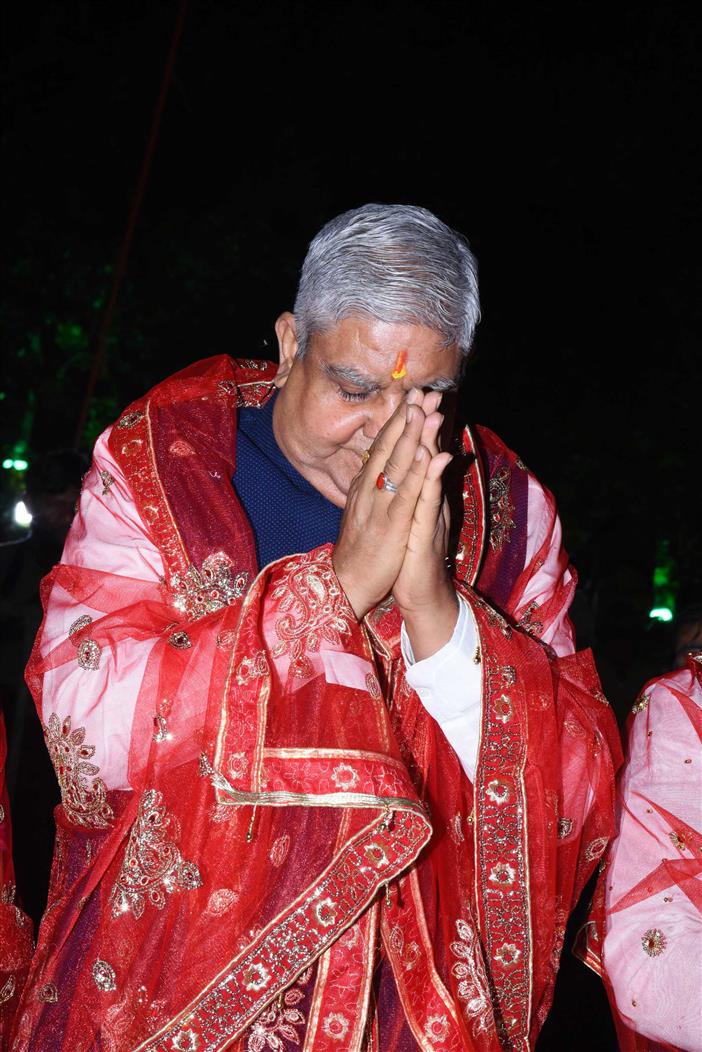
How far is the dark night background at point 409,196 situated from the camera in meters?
8.52

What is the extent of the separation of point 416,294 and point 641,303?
7.38 meters

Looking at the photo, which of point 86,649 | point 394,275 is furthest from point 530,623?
point 86,649

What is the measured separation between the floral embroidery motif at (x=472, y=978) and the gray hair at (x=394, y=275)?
0.99 meters

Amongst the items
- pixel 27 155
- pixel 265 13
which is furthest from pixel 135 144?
pixel 265 13

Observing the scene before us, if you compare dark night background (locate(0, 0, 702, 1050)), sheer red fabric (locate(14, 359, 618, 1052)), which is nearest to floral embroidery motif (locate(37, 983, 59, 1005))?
sheer red fabric (locate(14, 359, 618, 1052))

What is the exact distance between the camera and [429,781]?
6.11ft

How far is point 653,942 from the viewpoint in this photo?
6.01ft

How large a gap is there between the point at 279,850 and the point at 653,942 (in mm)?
660

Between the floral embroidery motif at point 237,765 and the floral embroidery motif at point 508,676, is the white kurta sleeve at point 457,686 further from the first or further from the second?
the floral embroidery motif at point 237,765

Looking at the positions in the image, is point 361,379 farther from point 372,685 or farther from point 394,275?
point 372,685

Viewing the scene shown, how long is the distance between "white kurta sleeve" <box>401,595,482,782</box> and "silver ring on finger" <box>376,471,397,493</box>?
10.3 inches

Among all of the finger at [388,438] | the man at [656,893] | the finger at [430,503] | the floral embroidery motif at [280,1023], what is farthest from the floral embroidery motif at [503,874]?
the finger at [388,438]

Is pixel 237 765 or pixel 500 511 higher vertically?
pixel 500 511

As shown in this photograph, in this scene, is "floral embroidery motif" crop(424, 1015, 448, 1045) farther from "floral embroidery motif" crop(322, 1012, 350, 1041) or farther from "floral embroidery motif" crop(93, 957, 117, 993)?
"floral embroidery motif" crop(93, 957, 117, 993)
